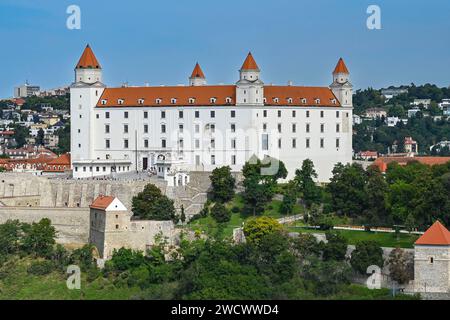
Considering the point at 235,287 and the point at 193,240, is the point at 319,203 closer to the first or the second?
the point at 193,240

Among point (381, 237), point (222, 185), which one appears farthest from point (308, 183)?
point (381, 237)

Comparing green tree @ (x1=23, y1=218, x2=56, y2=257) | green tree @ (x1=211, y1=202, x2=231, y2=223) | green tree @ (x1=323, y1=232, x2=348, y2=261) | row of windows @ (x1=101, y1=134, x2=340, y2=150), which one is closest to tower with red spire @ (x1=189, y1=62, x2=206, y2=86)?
row of windows @ (x1=101, y1=134, x2=340, y2=150)

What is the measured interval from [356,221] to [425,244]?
1074 centimetres

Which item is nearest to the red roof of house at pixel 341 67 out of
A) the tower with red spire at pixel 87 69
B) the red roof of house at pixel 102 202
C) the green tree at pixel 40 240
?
the tower with red spire at pixel 87 69

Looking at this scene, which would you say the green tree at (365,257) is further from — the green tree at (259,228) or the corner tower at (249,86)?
the corner tower at (249,86)

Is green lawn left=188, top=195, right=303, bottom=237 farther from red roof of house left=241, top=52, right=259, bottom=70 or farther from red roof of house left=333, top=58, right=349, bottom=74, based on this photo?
red roof of house left=333, top=58, right=349, bottom=74

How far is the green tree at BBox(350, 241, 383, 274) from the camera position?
5412 cm

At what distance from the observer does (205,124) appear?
7169cm

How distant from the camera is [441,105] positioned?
5689 inches

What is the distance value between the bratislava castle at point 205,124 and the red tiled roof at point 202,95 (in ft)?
0.18

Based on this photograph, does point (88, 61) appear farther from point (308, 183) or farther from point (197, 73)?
point (308, 183)
